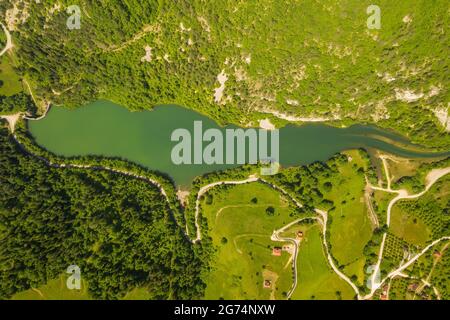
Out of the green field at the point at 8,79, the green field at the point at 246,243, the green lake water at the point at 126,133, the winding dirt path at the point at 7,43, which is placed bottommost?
the green field at the point at 246,243

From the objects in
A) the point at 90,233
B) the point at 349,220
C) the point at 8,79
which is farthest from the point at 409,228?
the point at 8,79

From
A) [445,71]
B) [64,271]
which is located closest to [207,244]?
[64,271]

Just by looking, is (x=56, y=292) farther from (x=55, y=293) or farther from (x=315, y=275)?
(x=315, y=275)

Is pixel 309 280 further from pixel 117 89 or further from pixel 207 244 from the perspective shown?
pixel 117 89

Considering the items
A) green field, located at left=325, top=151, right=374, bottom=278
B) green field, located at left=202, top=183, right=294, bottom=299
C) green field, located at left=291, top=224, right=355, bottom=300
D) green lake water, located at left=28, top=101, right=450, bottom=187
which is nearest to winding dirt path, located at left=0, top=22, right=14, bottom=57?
green lake water, located at left=28, top=101, right=450, bottom=187

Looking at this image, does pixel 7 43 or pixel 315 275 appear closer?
pixel 315 275

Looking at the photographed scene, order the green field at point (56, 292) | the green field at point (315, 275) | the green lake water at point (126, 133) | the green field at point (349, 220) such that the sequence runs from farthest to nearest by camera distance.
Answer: the green lake water at point (126, 133) < the green field at point (349, 220) < the green field at point (315, 275) < the green field at point (56, 292)

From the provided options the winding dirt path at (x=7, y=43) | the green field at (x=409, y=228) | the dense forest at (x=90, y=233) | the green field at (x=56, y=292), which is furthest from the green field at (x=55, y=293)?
the green field at (x=409, y=228)

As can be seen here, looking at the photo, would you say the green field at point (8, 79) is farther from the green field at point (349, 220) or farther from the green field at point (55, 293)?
the green field at point (349, 220)

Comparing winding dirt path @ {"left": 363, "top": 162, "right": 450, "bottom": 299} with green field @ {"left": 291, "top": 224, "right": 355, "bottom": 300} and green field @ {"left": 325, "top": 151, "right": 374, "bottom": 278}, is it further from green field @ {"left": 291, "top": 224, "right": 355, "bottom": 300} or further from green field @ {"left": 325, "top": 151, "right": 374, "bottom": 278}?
green field @ {"left": 291, "top": 224, "right": 355, "bottom": 300}

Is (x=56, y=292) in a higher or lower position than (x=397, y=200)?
lower
